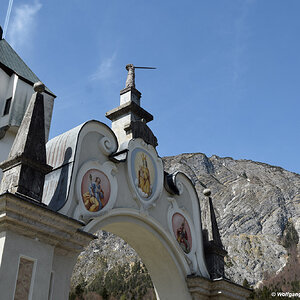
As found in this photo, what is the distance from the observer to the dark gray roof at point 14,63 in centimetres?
1412

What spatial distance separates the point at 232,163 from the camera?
487 feet

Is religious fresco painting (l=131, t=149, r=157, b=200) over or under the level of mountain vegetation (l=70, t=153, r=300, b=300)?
under

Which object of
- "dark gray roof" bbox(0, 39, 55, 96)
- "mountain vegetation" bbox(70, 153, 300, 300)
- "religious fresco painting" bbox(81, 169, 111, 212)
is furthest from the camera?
"mountain vegetation" bbox(70, 153, 300, 300)

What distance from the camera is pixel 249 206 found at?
377ft

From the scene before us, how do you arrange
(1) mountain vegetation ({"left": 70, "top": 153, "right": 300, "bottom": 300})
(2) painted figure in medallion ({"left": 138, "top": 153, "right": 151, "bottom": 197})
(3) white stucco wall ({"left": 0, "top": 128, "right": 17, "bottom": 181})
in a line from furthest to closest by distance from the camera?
(1) mountain vegetation ({"left": 70, "top": 153, "right": 300, "bottom": 300}) < (3) white stucco wall ({"left": 0, "top": 128, "right": 17, "bottom": 181}) < (2) painted figure in medallion ({"left": 138, "top": 153, "right": 151, "bottom": 197})

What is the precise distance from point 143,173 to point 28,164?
→ 4218 mm

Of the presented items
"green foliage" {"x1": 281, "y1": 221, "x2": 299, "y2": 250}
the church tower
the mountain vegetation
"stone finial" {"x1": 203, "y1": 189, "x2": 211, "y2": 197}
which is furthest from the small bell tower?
"green foliage" {"x1": 281, "y1": 221, "x2": 299, "y2": 250}

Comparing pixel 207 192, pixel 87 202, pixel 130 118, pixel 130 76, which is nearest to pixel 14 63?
pixel 130 76

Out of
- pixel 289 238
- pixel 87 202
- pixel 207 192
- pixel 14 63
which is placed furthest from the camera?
pixel 289 238

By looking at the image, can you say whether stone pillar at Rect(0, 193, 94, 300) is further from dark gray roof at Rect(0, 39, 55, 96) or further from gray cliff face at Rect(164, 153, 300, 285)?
gray cliff face at Rect(164, 153, 300, 285)

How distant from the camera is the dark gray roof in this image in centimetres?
1412

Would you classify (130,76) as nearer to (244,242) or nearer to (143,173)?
(143,173)

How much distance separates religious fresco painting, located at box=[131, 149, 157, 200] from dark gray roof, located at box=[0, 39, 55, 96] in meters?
4.07

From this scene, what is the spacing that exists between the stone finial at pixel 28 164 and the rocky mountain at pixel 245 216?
8268 centimetres
